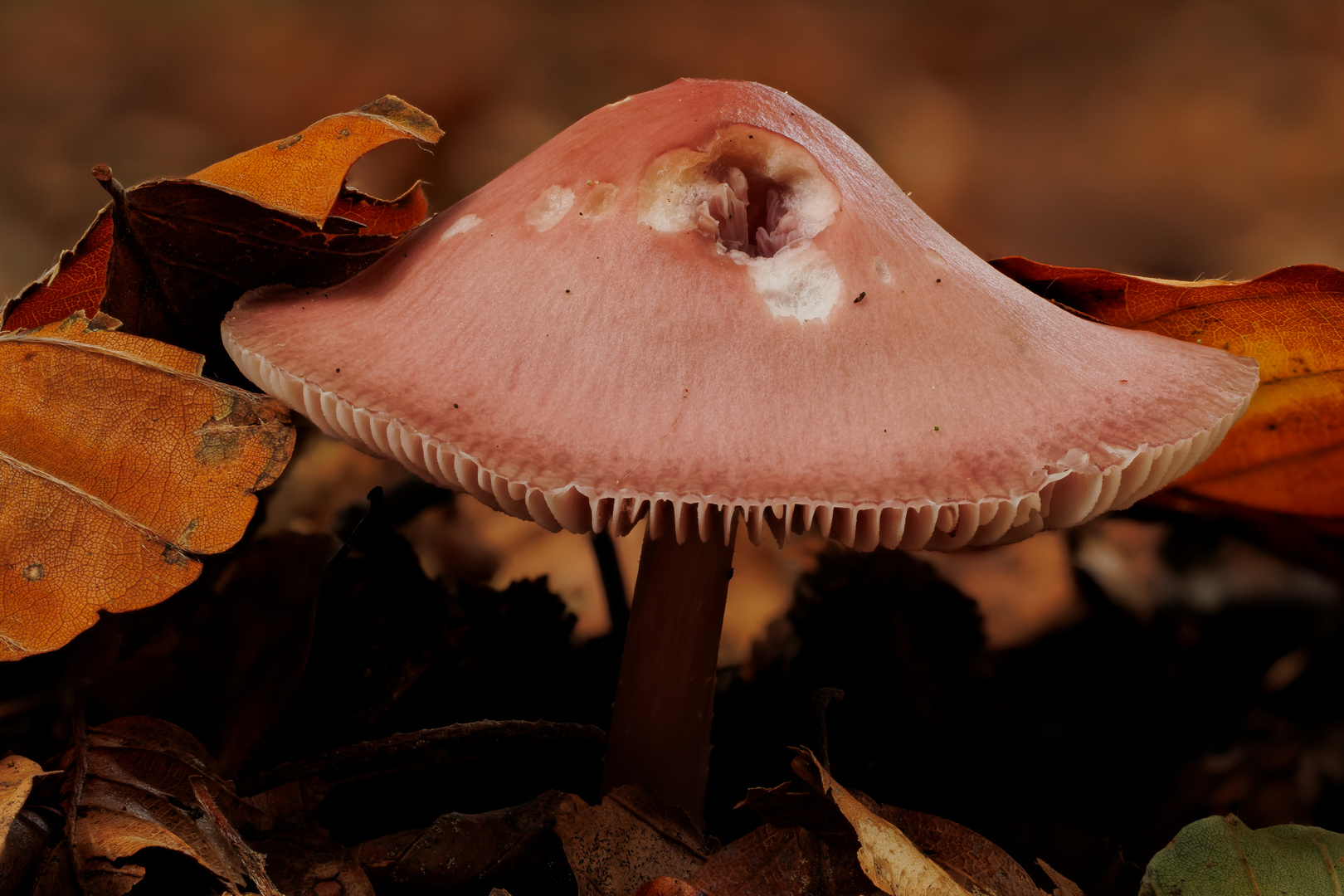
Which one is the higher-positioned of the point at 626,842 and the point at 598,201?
the point at 598,201

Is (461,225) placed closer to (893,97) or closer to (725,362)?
(725,362)

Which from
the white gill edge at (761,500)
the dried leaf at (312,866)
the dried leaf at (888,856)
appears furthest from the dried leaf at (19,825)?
the dried leaf at (888,856)

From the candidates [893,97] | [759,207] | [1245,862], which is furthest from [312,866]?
[893,97]

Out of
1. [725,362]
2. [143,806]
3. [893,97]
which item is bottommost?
[143,806]

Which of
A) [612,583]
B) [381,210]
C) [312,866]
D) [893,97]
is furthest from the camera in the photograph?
[893,97]

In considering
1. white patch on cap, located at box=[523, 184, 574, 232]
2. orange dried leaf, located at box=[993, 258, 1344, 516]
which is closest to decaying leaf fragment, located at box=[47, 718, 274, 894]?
white patch on cap, located at box=[523, 184, 574, 232]

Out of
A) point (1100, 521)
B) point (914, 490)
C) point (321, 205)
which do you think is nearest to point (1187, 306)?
point (1100, 521)

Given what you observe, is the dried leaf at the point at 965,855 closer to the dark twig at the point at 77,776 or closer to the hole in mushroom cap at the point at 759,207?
the hole in mushroom cap at the point at 759,207
